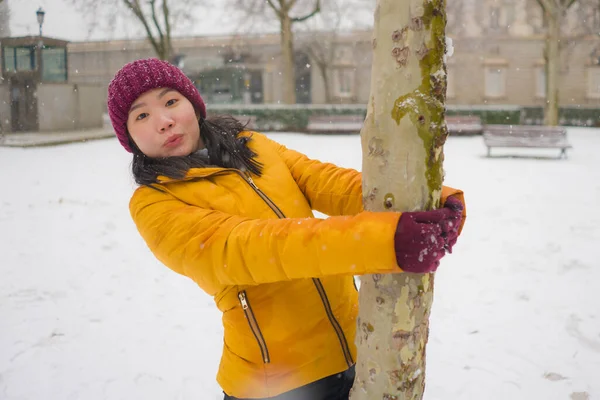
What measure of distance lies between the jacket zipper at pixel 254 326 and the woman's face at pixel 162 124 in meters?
0.51

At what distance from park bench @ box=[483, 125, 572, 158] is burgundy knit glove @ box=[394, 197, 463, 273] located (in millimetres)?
13585

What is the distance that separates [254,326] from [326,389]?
0.36 meters

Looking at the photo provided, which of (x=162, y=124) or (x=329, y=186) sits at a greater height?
(x=162, y=124)

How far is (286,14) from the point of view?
77.3 feet

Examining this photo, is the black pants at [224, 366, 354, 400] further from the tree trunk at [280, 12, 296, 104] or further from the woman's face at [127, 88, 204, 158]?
the tree trunk at [280, 12, 296, 104]

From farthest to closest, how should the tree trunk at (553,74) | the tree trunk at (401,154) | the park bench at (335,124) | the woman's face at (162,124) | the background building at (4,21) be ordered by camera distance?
1. the background building at (4,21)
2. the park bench at (335,124)
3. the tree trunk at (553,74)
4. the woman's face at (162,124)
5. the tree trunk at (401,154)

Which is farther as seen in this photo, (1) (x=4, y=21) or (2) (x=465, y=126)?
(1) (x=4, y=21)

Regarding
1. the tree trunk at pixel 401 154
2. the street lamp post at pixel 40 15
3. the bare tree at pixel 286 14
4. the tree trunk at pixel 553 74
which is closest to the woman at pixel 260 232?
the tree trunk at pixel 401 154

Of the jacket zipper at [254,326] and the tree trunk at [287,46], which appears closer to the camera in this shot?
the jacket zipper at [254,326]

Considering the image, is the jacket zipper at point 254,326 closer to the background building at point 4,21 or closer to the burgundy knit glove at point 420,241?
the burgundy knit glove at point 420,241

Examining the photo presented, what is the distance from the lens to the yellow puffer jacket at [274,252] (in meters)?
1.23

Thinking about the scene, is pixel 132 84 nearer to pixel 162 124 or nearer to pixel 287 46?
pixel 162 124

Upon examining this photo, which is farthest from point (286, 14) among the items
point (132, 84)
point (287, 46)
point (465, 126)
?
point (132, 84)

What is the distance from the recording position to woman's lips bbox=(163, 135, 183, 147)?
166 cm
